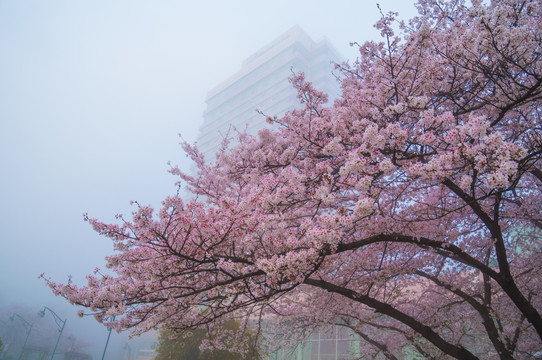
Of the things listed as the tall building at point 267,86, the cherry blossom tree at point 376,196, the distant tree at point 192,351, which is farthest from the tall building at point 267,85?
the cherry blossom tree at point 376,196

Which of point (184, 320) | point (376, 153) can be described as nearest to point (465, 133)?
Answer: point (376, 153)

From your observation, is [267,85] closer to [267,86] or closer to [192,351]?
[267,86]

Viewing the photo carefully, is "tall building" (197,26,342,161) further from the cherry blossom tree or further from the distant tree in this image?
the cherry blossom tree

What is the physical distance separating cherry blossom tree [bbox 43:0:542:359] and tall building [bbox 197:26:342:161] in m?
60.3

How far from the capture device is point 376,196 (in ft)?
14.8

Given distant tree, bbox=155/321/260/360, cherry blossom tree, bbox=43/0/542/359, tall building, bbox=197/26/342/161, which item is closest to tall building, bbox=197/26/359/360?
tall building, bbox=197/26/342/161

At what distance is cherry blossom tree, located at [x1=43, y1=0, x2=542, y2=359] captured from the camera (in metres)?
4.29

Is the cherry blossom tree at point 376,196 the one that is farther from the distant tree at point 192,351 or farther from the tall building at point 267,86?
the tall building at point 267,86

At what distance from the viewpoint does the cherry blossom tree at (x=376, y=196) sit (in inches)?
169

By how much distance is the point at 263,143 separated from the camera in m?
7.56

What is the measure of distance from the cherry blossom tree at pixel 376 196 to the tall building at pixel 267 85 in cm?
6027

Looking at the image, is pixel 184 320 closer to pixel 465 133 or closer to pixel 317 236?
pixel 317 236

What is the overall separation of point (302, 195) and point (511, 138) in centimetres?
495

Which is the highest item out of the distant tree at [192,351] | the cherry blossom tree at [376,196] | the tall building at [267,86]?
the tall building at [267,86]
